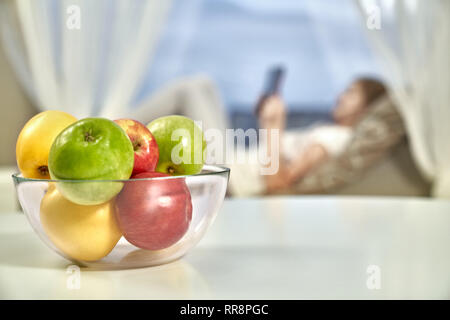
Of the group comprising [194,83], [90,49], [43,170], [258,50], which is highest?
[258,50]

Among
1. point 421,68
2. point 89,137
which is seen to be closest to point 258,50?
point 421,68

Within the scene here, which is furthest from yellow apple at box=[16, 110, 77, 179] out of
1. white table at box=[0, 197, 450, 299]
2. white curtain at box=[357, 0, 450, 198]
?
white curtain at box=[357, 0, 450, 198]

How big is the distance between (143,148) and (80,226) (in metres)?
0.11

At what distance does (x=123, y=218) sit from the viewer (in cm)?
51

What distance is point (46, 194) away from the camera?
524 mm

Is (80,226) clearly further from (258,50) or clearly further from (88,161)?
(258,50)

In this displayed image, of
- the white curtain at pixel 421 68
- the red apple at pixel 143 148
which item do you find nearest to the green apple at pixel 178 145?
the red apple at pixel 143 148

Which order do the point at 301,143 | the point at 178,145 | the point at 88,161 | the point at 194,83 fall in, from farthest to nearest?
the point at 301,143
the point at 194,83
the point at 178,145
the point at 88,161

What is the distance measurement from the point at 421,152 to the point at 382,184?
0.22m

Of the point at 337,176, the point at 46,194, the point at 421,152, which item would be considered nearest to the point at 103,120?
the point at 46,194

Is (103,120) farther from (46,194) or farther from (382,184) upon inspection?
(382,184)

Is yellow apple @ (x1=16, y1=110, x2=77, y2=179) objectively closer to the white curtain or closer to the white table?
the white table

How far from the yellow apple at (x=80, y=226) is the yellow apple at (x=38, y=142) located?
0.24ft

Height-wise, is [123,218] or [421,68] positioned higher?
[421,68]
